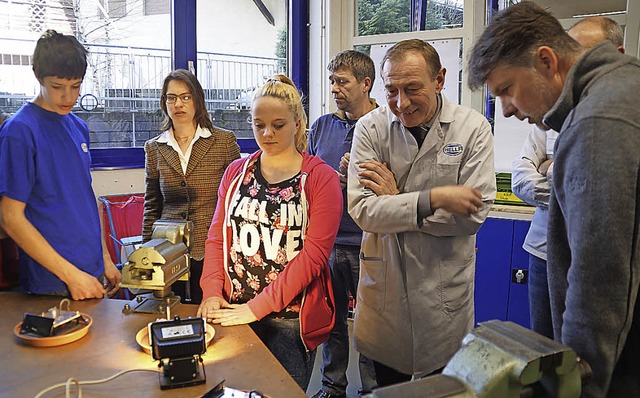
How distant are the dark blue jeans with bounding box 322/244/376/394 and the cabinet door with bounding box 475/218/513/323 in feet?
3.09

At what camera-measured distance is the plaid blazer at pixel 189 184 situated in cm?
229

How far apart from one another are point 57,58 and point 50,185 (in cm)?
40

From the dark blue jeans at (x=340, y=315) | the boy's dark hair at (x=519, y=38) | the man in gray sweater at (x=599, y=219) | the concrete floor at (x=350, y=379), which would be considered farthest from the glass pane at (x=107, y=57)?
the man in gray sweater at (x=599, y=219)

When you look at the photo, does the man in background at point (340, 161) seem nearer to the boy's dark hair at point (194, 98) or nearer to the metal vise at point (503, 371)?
the boy's dark hair at point (194, 98)

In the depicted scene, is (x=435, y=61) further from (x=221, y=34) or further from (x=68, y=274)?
(x=221, y=34)

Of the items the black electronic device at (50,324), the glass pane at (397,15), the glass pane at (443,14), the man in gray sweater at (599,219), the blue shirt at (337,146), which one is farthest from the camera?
the glass pane at (397,15)

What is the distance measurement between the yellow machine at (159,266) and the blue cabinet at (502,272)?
203cm

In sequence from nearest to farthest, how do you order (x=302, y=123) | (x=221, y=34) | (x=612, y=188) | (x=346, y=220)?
(x=612, y=188) < (x=302, y=123) < (x=346, y=220) < (x=221, y=34)

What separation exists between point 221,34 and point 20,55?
1389 mm

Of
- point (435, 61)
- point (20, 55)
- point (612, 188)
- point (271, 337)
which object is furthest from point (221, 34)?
point (612, 188)

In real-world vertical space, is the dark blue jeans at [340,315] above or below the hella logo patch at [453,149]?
below

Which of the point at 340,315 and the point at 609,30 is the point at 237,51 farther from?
the point at 609,30

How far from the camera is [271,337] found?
1659 mm

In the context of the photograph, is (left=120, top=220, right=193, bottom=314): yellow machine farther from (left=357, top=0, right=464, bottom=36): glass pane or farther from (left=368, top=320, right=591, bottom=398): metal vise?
(left=357, top=0, right=464, bottom=36): glass pane
